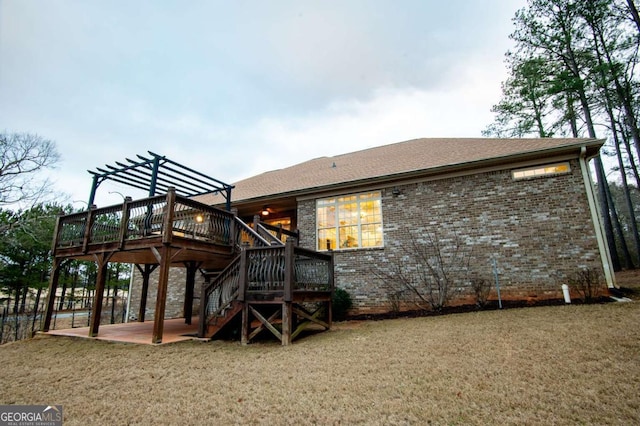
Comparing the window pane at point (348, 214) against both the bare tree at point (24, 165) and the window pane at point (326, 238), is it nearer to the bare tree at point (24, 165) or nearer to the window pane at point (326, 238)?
the window pane at point (326, 238)

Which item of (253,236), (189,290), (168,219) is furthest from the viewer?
(189,290)

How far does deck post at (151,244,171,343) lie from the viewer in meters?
6.16

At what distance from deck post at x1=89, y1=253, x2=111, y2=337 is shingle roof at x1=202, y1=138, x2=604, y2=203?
16.0 feet

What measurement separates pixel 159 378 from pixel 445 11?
17.6 meters

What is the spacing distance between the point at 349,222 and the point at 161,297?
594 cm

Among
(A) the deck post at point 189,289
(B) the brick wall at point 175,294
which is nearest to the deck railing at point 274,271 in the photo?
(A) the deck post at point 189,289

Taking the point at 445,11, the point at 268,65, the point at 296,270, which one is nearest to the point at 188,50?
the point at 268,65

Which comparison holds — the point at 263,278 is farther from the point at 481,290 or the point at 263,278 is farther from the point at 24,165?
the point at 24,165

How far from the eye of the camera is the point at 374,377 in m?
3.58

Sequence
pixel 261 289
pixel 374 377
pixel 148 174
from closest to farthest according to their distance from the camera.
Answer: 1. pixel 374 377
2. pixel 261 289
3. pixel 148 174

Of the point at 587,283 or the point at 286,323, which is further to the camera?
the point at 587,283

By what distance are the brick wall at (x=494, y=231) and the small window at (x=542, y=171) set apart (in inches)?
5.1

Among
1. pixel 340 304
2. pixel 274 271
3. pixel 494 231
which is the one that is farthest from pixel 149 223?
pixel 494 231

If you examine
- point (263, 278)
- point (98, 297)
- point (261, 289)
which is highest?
point (263, 278)
